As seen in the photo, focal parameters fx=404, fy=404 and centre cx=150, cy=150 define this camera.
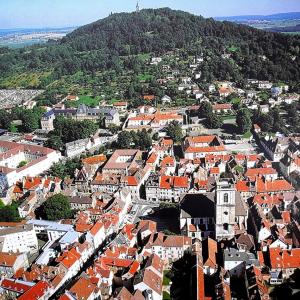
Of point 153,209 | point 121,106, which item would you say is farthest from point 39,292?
point 121,106

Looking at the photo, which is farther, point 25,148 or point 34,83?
point 34,83

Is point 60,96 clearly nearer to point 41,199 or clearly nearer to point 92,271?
point 41,199

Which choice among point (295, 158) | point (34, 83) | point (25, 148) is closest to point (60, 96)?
point (34, 83)

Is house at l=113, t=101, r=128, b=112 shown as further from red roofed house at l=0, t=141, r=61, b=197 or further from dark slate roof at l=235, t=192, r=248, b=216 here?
dark slate roof at l=235, t=192, r=248, b=216

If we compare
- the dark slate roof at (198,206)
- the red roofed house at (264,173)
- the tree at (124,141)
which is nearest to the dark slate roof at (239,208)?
the dark slate roof at (198,206)

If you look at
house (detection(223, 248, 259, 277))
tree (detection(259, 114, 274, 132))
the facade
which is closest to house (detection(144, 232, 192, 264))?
house (detection(223, 248, 259, 277))

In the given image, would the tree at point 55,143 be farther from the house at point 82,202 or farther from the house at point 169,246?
the house at point 169,246

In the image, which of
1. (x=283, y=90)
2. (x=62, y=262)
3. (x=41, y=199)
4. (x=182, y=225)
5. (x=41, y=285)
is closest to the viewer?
(x=41, y=285)
